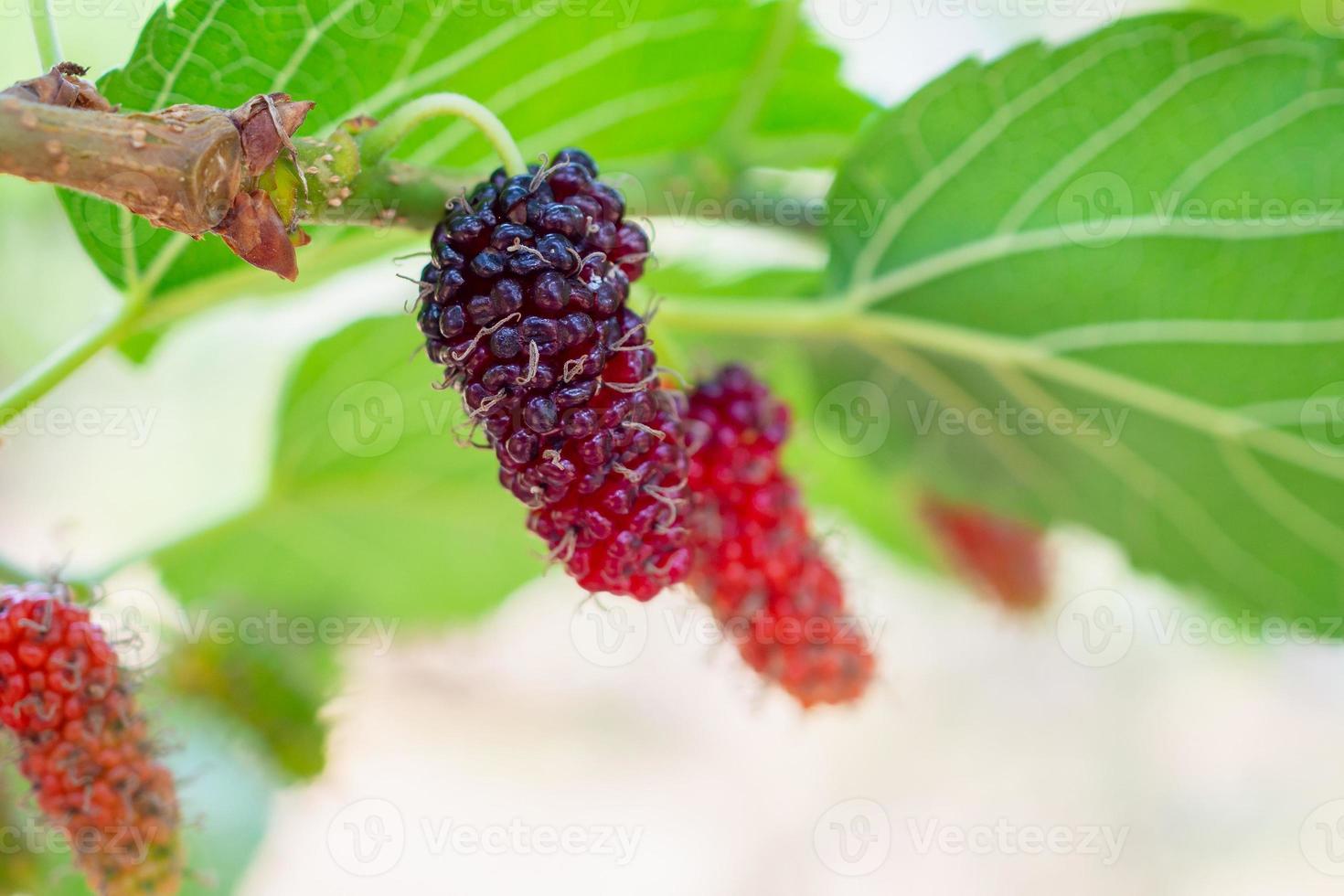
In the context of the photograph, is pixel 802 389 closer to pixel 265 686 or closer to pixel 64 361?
pixel 265 686

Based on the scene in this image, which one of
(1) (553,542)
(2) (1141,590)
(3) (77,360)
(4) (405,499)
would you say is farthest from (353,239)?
(2) (1141,590)

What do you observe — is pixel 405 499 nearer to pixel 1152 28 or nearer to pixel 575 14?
pixel 575 14

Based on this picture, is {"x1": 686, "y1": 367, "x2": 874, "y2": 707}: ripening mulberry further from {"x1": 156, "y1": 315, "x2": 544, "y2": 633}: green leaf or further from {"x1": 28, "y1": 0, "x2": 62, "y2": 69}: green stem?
{"x1": 28, "y1": 0, "x2": 62, "y2": 69}: green stem

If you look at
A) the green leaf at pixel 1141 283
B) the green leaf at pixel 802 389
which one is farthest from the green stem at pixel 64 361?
the green leaf at pixel 1141 283

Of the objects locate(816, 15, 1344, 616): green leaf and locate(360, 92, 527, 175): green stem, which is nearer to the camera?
locate(360, 92, 527, 175): green stem

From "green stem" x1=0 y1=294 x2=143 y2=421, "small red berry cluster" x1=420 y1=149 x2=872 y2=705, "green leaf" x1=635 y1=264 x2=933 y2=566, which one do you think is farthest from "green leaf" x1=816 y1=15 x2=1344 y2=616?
"green stem" x1=0 y1=294 x2=143 y2=421

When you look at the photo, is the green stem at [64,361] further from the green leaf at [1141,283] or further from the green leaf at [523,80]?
the green leaf at [1141,283]
